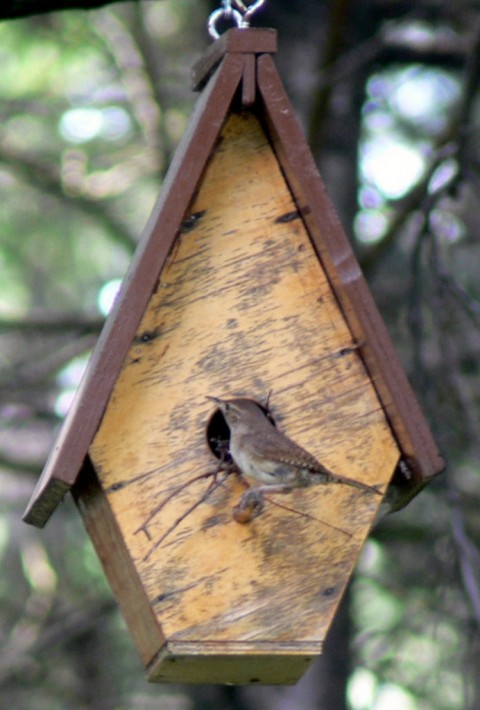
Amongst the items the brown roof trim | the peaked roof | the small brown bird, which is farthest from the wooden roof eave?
the small brown bird

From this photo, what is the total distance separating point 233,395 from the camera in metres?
2.67

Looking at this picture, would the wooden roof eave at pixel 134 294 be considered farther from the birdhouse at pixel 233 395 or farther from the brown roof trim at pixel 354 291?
the brown roof trim at pixel 354 291

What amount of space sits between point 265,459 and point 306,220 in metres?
0.61

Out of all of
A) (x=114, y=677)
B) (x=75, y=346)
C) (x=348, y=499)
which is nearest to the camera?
(x=348, y=499)

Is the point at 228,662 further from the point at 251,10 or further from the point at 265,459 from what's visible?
the point at 251,10

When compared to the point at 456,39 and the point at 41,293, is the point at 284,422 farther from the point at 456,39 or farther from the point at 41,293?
the point at 41,293

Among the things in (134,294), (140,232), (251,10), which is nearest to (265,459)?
(134,294)

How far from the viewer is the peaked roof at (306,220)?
2.59 metres

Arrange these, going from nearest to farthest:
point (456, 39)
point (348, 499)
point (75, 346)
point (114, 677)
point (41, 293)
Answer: point (348, 499) < point (75, 346) < point (456, 39) < point (114, 677) < point (41, 293)

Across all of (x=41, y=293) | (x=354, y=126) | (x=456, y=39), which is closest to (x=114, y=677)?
(x=41, y=293)

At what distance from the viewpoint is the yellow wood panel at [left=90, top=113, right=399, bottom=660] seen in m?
2.54

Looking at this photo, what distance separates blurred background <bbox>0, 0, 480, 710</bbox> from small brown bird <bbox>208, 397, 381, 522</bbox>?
4.76ft

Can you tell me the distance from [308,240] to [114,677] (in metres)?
5.45

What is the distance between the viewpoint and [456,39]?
20.0ft
